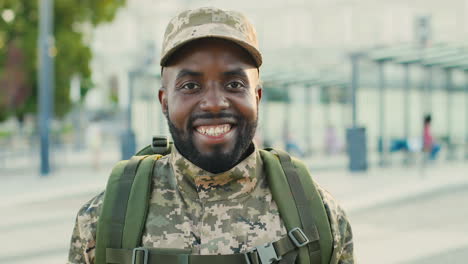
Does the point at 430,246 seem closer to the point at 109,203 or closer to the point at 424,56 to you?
the point at 109,203

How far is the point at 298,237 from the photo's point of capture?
154 cm

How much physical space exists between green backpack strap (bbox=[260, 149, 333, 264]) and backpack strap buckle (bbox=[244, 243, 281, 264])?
67 millimetres

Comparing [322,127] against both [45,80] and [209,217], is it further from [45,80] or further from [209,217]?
[209,217]

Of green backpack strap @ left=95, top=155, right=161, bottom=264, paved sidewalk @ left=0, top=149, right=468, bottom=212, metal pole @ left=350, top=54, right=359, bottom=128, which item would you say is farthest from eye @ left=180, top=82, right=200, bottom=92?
metal pole @ left=350, top=54, right=359, bottom=128

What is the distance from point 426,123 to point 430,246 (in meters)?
8.54

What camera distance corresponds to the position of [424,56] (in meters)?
14.5

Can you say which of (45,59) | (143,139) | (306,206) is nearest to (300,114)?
(143,139)

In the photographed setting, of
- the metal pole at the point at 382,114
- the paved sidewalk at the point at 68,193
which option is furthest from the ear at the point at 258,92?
the metal pole at the point at 382,114

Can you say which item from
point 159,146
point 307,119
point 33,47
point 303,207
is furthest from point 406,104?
point 303,207

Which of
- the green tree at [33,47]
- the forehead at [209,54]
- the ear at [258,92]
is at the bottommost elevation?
the ear at [258,92]

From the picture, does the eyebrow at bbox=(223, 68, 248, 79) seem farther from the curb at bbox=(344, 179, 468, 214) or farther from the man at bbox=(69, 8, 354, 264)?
the curb at bbox=(344, 179, 468, 214)

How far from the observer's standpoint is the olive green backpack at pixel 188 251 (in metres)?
1.52

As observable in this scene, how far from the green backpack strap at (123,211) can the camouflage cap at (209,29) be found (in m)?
0.31

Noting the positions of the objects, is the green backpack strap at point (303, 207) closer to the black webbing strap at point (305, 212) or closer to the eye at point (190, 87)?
the black webbing strap at point (305, 212)
